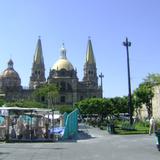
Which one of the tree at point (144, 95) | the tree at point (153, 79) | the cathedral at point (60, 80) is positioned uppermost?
the cathedral at point (60, 80)

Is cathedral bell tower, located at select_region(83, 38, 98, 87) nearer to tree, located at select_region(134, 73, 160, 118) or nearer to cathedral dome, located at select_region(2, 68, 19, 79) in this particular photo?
cathedral dome, located at select_region(2, 68, 19, 79)

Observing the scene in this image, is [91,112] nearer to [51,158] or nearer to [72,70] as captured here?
[72,70]

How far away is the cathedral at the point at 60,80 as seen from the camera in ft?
489

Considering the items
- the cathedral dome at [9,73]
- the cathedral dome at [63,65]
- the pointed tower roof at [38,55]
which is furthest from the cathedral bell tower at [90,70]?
the cathedral dome at [9,73]

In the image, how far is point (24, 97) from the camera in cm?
15262

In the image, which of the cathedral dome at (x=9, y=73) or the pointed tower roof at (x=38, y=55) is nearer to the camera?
the cathedral dome at (x=9, y=73)

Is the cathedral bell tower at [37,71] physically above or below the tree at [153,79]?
above

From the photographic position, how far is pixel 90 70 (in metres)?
157

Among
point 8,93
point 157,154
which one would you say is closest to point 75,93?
point 8,93

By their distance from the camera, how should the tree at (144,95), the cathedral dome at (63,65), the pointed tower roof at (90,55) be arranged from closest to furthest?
the tree at (144,95)
the cathedral dome at (63,65)
the pointed tower roof at (90,55)

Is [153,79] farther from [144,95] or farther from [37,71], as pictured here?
[37,71]

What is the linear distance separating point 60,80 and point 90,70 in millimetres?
12721

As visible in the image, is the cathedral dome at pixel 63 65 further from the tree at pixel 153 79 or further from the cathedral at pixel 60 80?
the tree at pixel 153 79

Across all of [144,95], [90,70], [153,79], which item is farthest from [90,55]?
[144,95]
